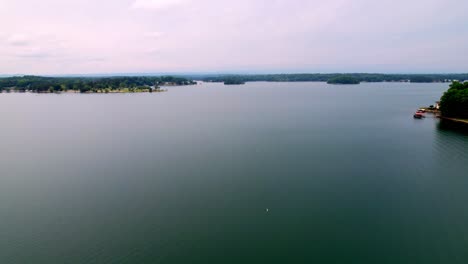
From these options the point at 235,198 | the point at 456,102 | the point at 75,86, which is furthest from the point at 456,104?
the point at 75,86

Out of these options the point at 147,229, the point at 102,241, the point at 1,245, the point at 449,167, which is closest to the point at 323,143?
the point at 449,167

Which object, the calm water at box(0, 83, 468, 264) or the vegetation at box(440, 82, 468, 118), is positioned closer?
the calm water at box(0, 83, 468, 264)

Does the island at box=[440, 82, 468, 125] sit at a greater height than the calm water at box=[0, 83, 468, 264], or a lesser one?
greater

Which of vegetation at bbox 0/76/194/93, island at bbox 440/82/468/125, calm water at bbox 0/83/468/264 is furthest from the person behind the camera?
vegetation at bbox 0/76/194/93

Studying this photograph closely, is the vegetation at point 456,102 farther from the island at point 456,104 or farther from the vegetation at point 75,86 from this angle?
the vegetation at point 75,86

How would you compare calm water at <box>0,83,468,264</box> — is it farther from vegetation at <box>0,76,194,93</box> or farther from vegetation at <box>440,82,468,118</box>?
vegetation at <box>0,76,194,93</box>

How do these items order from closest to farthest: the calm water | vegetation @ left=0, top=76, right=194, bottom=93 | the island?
the calm water, the island, vegetation @ left=0, top=76, right=194, bottom=93

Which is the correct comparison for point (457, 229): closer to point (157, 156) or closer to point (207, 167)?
point (207, 167)

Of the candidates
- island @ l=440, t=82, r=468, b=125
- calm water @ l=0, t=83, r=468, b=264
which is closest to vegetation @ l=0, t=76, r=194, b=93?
calm water @ l=0, t=83, r=468, b=264

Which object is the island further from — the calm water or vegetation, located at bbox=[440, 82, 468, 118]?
the calm water
